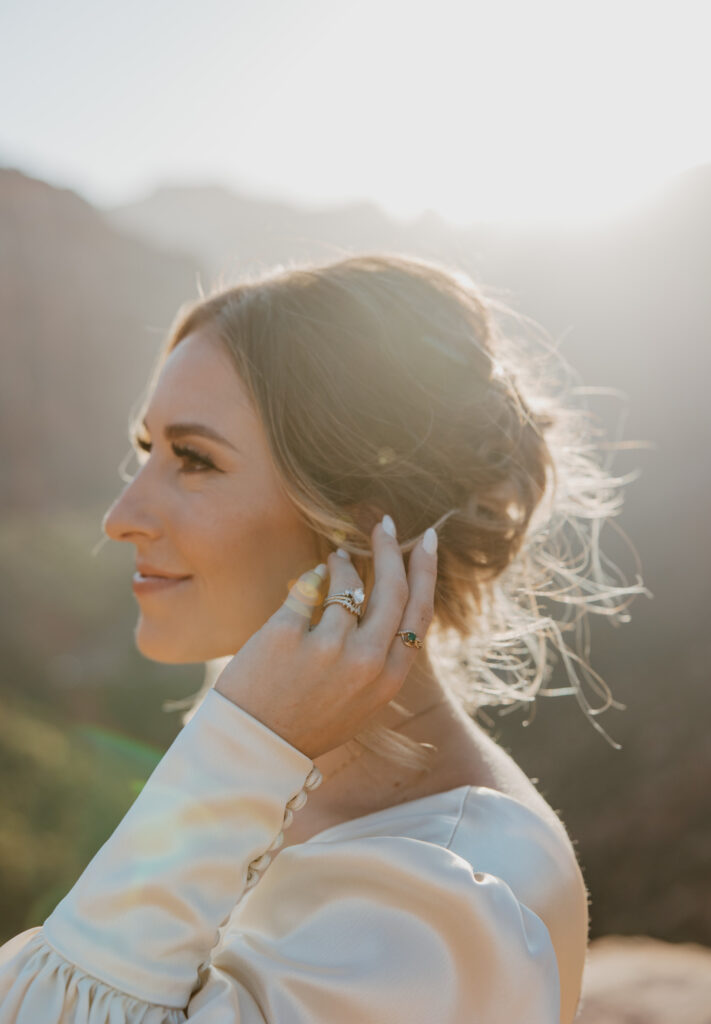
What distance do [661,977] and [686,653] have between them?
9.30 metres

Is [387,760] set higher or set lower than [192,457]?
lower

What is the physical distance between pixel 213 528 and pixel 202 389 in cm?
38

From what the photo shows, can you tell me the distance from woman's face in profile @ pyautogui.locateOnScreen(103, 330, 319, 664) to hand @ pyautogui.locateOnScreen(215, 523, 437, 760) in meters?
0.55

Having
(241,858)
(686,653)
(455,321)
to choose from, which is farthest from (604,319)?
(241,858)

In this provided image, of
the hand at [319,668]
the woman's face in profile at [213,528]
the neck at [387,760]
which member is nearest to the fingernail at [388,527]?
the hand at [319,668]

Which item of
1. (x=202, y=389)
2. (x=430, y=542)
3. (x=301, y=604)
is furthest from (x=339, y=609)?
(x=202, y=389)

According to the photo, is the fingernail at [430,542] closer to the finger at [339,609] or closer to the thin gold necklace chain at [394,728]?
the finger at [339,609]

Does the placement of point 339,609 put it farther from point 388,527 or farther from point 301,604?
point 388,527

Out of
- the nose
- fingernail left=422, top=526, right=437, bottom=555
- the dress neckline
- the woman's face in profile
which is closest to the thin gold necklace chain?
the dress neckline

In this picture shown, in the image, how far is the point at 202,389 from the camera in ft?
6.93

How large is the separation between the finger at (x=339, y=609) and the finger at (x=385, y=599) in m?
0.03

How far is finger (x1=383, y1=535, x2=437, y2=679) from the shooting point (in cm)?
147

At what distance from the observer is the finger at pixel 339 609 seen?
142cm

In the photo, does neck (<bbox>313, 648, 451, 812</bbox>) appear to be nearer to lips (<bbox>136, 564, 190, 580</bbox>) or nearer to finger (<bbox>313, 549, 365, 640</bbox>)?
finger (<bbox>313, 549, 365, 640</bbox>)
